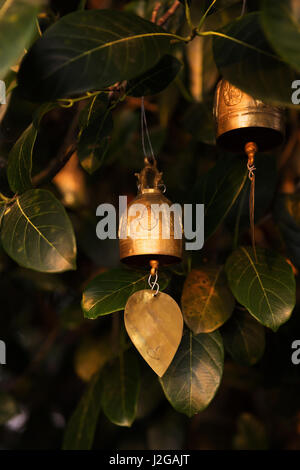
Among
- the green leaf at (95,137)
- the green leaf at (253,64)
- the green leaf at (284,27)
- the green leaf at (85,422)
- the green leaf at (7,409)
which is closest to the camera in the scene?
the green leaf at (284,27)

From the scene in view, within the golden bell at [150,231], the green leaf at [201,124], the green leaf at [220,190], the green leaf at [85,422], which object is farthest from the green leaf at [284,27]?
the green leaf at [85,422]

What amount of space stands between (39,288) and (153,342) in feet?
3.03

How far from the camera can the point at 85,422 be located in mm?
1199

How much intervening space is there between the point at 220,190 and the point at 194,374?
13.5 inches

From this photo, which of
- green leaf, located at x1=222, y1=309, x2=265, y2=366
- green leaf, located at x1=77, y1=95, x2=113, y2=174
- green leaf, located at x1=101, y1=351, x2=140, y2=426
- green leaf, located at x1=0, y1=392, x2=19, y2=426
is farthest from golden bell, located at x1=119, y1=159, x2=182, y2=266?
green leaf, located at x1=0, y1=392, x2=19, y2=426

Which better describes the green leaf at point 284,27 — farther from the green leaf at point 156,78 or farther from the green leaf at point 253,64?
the green leaf at point 156,78

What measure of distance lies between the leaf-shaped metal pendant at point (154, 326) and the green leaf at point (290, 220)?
45 centimetres

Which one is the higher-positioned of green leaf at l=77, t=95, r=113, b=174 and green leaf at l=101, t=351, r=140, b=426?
green leaf at l=77, t=95, r=113, b=174

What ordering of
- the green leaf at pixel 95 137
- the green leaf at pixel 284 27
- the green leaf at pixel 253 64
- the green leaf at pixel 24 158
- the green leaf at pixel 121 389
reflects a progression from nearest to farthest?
1. the green leaf at pixel 284 27
2. the green leaf at pixel 253 64
3. the green leaf at pixel 24 158
4. the green leaf at pixel 95 137
5. the green leaf at pixel 121 389

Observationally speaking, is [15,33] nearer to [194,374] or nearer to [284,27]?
[284,27]

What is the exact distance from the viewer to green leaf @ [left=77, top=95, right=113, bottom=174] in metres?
0.93

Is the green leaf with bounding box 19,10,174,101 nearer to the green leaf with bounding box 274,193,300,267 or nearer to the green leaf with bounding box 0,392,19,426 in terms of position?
the green leaf with bounding box 274,193,300,267

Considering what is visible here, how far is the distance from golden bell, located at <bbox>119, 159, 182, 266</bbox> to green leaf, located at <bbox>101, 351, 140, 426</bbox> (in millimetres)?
367

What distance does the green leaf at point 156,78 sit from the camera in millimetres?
867
